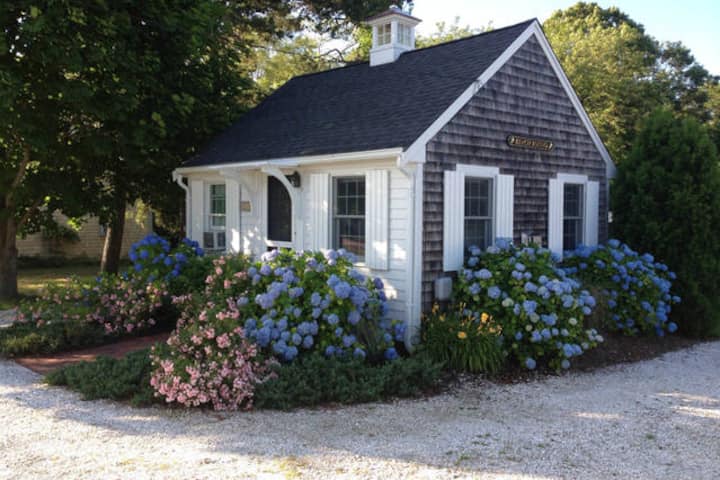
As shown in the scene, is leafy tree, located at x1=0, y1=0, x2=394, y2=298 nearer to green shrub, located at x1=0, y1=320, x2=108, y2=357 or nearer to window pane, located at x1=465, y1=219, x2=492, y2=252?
green shrub, located at x1=0, y1=320, x2=108, y2=357

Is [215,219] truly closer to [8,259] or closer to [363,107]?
[363,107]

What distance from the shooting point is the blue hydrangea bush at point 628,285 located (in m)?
10.1

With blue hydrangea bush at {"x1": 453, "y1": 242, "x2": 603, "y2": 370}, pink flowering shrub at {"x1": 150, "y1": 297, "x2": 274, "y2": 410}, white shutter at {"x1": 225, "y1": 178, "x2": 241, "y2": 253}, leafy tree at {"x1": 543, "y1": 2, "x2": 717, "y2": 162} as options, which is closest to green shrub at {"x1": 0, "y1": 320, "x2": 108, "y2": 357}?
pink flowering shrub at {"x1": 150, "y1": 297, "x2": 274, "y2": 410}

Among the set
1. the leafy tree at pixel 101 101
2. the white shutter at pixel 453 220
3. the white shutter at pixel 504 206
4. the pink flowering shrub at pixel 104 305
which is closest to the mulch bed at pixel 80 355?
the pink flowering shrub at pixel 104 305

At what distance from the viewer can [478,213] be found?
32.2 ft

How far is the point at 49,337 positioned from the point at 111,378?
2.54 m

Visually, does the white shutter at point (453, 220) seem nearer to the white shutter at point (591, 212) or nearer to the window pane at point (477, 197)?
the window pane at point (477, 197)

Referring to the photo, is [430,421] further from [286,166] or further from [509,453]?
[286,166]

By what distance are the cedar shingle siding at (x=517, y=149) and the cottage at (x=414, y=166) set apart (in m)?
0.03

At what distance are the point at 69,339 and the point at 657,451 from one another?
7.56 meters

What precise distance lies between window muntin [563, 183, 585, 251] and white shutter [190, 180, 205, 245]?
22.6ft

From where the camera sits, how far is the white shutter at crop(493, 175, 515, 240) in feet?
32.4

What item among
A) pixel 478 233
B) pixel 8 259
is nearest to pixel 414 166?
pixel 478 233

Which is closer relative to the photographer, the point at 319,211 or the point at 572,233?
the point at 319,211
